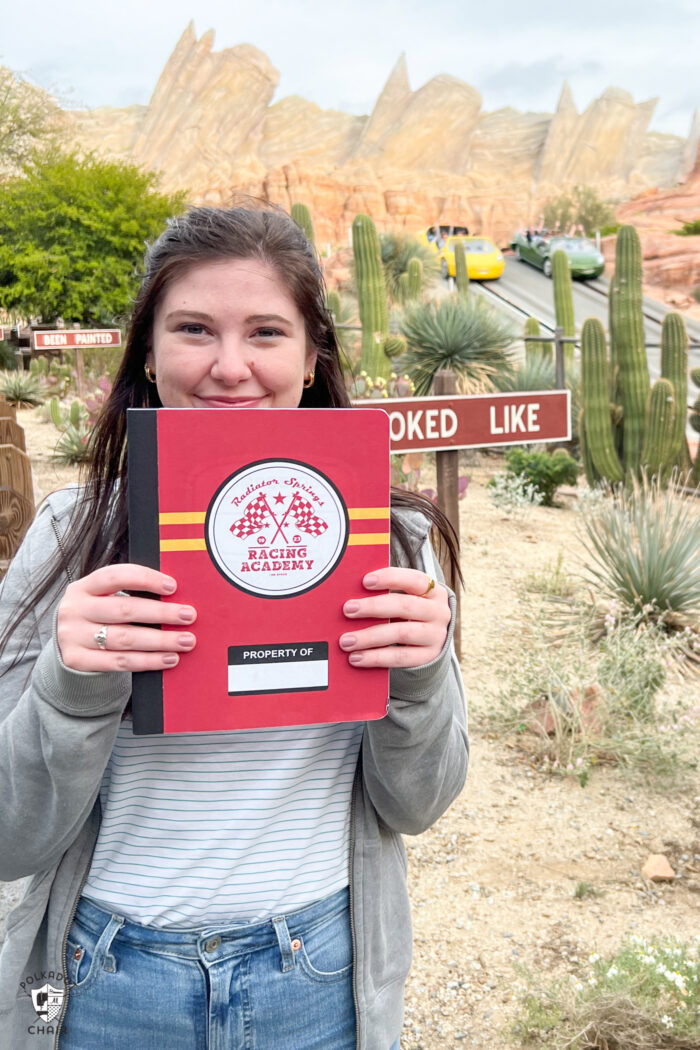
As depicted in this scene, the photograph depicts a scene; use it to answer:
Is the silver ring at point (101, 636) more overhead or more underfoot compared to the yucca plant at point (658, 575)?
more overhead

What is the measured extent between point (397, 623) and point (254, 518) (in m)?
0.20

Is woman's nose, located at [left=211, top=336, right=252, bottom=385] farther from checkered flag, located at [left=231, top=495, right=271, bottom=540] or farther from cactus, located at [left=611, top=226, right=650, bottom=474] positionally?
cactus, located at [left=611, top=226, right=650, bottom=474]

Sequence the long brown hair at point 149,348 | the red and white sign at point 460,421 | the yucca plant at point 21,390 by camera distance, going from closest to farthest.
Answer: the long brown hair at point 149,348 → the red and white sign at point 460,421 → the yucca plant at point 21,390

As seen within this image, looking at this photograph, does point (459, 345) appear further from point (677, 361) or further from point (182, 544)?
point (182, 544)

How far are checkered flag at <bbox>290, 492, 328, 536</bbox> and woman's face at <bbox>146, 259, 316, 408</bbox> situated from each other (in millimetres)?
218

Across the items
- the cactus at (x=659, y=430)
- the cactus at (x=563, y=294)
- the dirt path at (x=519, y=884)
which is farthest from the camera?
the cactus at (x=563, y=294)

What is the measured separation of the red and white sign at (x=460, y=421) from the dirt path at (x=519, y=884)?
1.31 meters

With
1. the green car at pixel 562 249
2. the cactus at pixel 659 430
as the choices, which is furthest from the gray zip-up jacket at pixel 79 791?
the green car at pixel 562 249

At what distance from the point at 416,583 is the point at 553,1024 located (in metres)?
1.59

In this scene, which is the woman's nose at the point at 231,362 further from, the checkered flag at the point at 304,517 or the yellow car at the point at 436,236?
the yellow car at the point at 436,236

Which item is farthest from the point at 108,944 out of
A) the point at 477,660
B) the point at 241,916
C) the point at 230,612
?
the point at 477,660

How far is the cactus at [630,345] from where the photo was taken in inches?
338

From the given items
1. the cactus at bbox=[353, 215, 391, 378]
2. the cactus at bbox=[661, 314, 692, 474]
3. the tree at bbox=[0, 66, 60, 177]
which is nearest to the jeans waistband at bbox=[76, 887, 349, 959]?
the cactus at bbox=[661, 314, 692, 474]

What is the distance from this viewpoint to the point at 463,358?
36.4 feet
